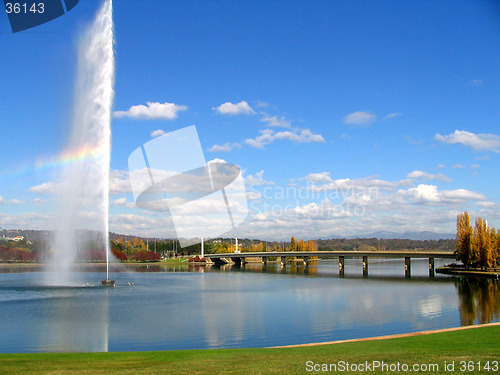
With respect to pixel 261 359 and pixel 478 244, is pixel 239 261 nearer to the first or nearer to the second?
pixel 478 244

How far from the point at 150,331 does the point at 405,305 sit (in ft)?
82.4

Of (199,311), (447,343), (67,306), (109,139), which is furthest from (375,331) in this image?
(109,139)

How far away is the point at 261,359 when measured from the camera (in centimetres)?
1545

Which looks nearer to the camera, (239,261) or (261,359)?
(261,359)

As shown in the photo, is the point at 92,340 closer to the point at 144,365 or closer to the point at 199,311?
the point at 144,365

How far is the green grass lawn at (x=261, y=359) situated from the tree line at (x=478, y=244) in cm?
7999

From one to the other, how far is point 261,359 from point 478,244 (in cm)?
9082

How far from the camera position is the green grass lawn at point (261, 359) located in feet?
44.3

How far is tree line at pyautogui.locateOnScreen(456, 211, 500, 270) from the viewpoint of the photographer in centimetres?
8975

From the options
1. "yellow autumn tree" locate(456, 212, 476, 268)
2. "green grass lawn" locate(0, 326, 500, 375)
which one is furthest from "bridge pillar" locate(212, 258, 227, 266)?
"green grass lawn" locate(0, 326, 500, 375)

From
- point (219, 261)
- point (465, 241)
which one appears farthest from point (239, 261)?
point (465, 241)

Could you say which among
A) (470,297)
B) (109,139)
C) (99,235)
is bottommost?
(470,297)

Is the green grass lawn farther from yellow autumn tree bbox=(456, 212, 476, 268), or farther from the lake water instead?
yellow autumn tree bbox=(456, 212, 476, 268)

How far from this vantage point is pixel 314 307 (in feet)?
129
